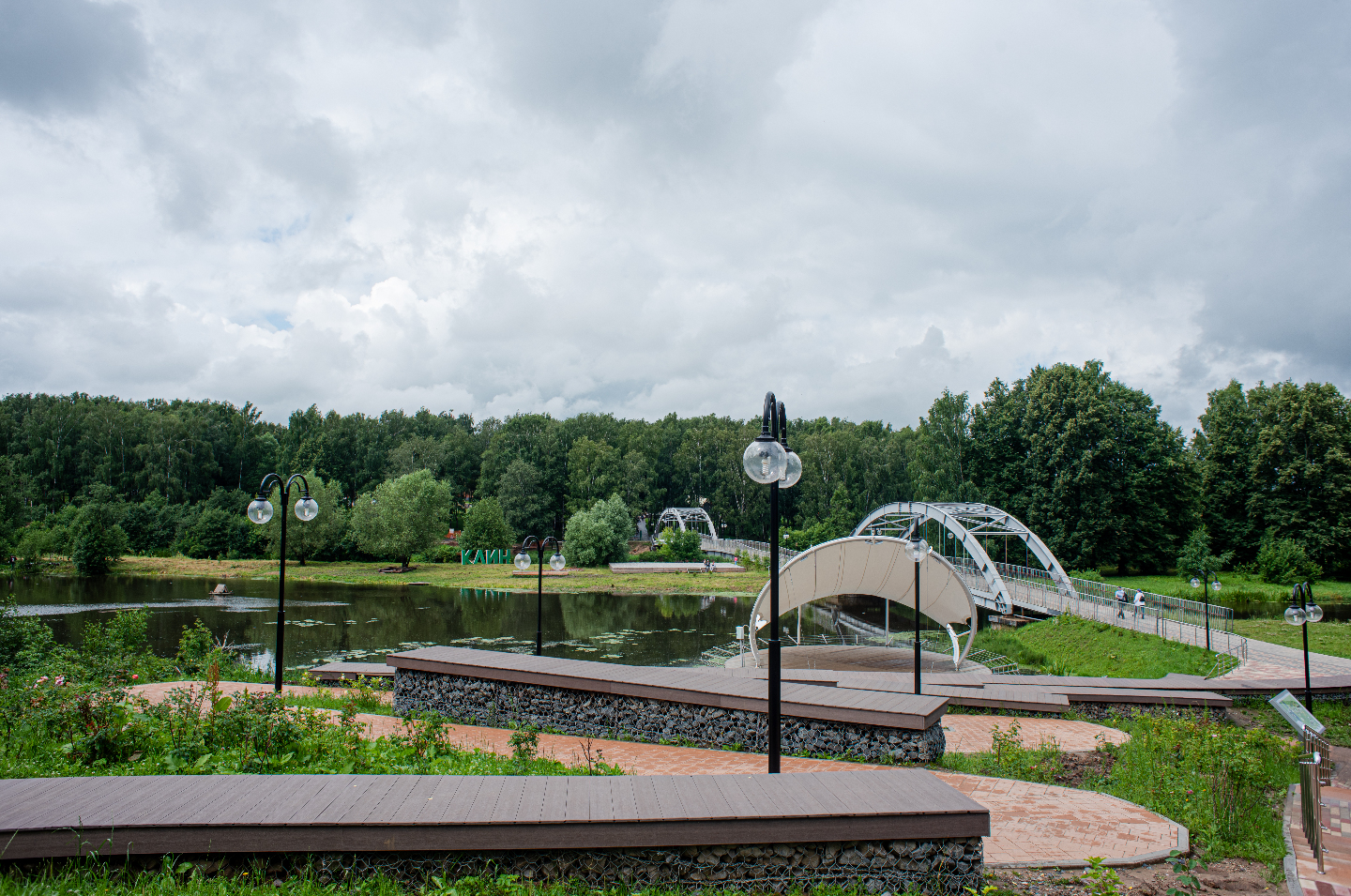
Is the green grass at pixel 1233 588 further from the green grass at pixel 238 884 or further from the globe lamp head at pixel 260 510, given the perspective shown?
the green grass at pixel 238 884

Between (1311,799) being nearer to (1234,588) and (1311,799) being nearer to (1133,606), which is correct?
(1133,606)

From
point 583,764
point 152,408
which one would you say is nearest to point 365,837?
point 583,764

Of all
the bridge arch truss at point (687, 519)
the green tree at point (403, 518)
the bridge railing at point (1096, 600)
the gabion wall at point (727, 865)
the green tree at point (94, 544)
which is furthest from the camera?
the bridge arch truss at point (687, 519)

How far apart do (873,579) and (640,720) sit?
1123 cm

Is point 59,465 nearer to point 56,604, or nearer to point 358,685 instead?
point 56,604

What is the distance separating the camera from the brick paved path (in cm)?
517

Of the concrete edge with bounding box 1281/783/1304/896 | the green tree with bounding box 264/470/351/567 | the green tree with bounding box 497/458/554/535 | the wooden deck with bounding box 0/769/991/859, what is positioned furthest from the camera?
the green tree with bounding box 497/458/554/535

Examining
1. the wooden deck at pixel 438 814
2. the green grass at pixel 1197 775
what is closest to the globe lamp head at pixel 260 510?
the wooden deck at pixel 438 814

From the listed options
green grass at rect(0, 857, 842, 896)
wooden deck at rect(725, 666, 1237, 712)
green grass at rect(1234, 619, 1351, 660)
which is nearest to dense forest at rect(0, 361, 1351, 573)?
green grass at rect(1234, 619, 1351, 660)

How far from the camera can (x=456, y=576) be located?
46.6m

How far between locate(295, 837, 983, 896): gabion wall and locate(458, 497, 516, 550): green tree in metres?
50.4

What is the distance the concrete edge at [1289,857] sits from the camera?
4.70 meters

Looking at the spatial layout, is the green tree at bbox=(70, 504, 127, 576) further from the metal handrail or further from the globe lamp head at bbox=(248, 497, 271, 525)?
the metal handrail

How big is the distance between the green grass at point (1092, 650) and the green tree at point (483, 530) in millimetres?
35803
